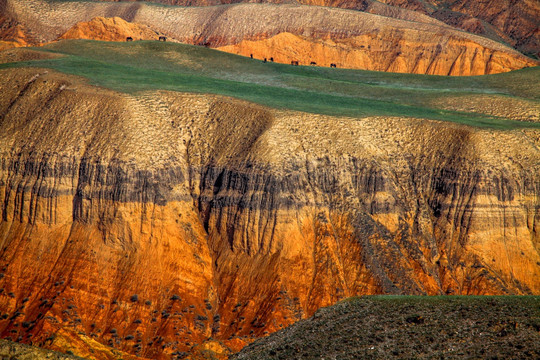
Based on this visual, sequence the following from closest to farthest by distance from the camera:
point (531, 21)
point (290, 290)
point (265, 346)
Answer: point (265, 346) < point (290, 290) < point (531, 21)

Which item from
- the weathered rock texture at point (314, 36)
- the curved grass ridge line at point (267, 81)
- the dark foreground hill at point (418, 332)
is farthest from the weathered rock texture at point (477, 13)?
the dark foreground hill at point (418, 332)

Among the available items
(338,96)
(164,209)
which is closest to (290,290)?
(164,209)

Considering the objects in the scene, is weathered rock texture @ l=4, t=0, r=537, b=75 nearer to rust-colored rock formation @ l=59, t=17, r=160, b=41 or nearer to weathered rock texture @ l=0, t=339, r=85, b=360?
rust-colored rock formation @ l=59, t=17, r=160, b=41

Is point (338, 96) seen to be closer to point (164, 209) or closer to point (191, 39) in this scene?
point (164, 209)

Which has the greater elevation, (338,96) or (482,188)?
(338,96)

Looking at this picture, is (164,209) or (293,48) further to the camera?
(293,48)

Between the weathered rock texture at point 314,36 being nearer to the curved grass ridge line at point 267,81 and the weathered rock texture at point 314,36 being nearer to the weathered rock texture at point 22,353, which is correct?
the curved grass ridge line at point 267,81

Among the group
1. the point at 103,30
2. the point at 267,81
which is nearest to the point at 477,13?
the point at 103,30

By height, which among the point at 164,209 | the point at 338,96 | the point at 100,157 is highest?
the point at 338,96
